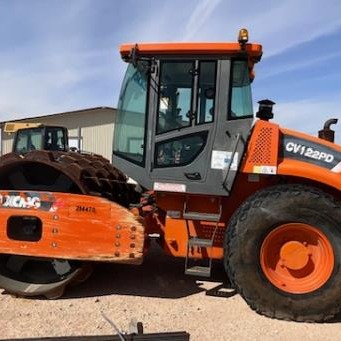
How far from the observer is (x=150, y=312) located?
5000mm

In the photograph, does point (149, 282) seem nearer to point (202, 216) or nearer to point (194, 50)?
point (202, 216)

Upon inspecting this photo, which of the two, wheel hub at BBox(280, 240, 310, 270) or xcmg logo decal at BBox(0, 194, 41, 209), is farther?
xcmg logo decal at BBox(0, 194, 41, 209)

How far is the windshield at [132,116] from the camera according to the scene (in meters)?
5.49

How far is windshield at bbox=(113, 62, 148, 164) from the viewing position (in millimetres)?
5492

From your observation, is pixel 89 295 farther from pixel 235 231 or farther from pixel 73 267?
pixel 235 231

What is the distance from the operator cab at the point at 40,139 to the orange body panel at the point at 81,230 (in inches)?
369

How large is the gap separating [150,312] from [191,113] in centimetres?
197

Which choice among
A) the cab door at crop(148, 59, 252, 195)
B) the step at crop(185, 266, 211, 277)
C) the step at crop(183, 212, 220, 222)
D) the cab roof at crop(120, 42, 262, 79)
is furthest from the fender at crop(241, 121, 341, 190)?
the step at crop(185, 266, 211, 277)

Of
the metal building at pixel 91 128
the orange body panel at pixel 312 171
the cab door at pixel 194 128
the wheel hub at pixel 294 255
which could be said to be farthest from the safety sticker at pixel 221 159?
the metal building at pixel 91 128

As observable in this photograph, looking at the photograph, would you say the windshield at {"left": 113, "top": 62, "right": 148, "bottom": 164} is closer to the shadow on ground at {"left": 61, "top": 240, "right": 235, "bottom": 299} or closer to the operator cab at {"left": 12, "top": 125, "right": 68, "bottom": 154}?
the shadow on ground at {"left": 61, "top": 240, "right": 235, "bottom": 299}

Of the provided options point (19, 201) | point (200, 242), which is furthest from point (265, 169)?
point (19, 201)

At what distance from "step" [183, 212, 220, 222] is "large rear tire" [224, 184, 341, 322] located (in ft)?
0.97

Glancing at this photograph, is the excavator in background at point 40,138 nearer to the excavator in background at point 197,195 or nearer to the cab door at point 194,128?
the excavator in background at point 197,195

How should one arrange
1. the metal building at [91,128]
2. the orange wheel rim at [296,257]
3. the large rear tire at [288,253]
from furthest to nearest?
the metal building at [91,128]
the orange wheel rim at [296,257]
the large rear tire at [288,253]
